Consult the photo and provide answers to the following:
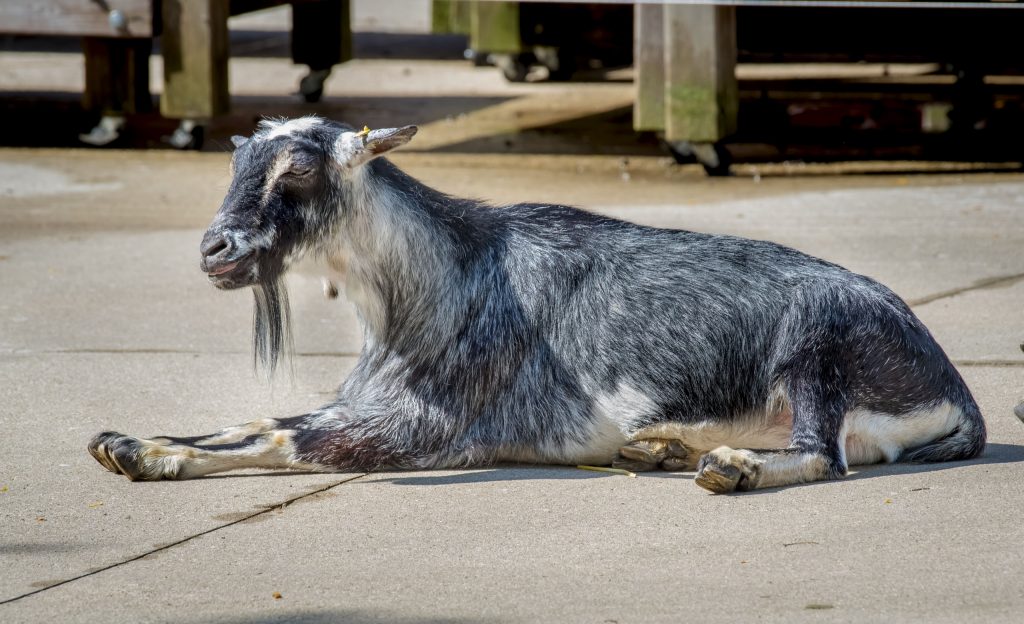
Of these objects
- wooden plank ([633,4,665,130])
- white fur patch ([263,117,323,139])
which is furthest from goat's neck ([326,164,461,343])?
wooden plank ([633,4,665,130])

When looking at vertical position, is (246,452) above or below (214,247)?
below

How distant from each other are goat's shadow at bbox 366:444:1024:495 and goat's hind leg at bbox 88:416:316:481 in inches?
10.4

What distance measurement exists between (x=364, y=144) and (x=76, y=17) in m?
6.39

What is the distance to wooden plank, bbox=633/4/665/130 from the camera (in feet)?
33.6

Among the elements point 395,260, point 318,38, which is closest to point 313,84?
point 318,38

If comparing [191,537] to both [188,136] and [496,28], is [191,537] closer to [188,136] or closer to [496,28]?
[188,136]

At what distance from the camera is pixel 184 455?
470 centimetres

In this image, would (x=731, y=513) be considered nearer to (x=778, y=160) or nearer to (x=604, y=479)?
(x=604, y=479)

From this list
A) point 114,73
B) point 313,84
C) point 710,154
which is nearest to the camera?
point 710,154

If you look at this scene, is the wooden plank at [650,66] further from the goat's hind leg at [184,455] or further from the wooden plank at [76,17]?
the goat's hind leg at [184,455]

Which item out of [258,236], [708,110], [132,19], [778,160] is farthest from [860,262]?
[132,19]

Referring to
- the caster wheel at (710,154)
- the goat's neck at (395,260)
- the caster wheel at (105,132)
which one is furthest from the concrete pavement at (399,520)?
the caster wheel at (105,132)

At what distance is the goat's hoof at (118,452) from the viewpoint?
15.3ft

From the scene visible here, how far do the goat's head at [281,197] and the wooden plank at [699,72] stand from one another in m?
5.56
